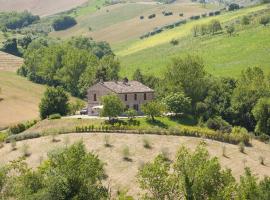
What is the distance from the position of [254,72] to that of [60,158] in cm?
6559

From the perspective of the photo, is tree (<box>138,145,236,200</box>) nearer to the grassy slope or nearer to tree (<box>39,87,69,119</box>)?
tree (<box>39,87,69,119</box>)

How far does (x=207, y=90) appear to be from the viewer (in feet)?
359

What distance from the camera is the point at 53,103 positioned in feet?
338

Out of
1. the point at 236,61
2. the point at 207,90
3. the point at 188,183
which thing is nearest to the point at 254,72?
the point at 207,90

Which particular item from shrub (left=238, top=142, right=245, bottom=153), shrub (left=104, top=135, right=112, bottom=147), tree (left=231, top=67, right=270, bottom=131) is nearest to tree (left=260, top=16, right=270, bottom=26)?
tree (left=231, top=67, right=270, bottom=131)

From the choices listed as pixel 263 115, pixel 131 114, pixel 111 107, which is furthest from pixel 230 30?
pixel 111 107

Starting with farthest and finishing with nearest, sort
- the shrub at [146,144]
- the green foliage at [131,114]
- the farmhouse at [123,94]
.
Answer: the farmhouse at [123,94]
the green foliage at [131,114]
the shrub at [146,144]

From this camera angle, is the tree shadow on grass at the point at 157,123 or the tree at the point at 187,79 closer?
the tree shadow on grass at the point at 157,123

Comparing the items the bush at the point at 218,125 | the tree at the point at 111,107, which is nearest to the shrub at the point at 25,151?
the tree at the point at 111,107

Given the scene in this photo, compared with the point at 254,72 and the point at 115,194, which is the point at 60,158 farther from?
the point at 254,72

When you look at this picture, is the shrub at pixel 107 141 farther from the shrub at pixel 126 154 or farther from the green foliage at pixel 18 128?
the green foliage at pixel 18 128

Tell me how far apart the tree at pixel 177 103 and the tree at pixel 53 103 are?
17556 mm

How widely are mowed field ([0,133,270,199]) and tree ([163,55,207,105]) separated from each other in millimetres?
25065

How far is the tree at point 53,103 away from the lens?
10238 cm
